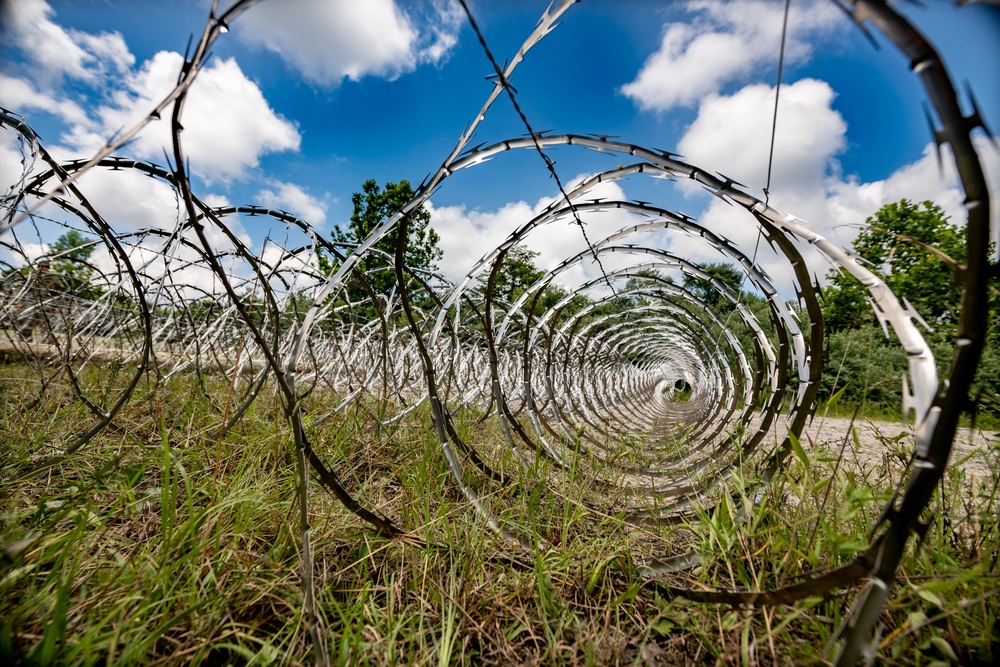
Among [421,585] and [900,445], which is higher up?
[900,445]

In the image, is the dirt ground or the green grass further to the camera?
the dirt ground

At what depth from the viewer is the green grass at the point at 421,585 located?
120 cm

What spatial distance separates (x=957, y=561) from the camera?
1672 millimetres

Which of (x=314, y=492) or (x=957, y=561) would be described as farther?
(x=314, y=492)

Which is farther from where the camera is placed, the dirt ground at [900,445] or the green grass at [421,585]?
the dirt ground at [900,445]

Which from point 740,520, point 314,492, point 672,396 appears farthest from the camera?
point 672,396

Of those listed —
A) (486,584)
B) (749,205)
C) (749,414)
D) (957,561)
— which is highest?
(749,205)

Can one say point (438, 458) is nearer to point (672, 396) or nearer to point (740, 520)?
point (740, 520)

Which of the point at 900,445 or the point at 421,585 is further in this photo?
the point at 900,445

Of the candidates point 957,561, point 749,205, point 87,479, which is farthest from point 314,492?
point 957,561

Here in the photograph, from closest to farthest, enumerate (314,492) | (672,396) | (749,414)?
(314,492), (749,414), (672,396)

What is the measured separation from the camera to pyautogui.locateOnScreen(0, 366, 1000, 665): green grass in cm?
120

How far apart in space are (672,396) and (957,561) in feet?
63.1

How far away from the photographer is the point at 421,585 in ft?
5.22
